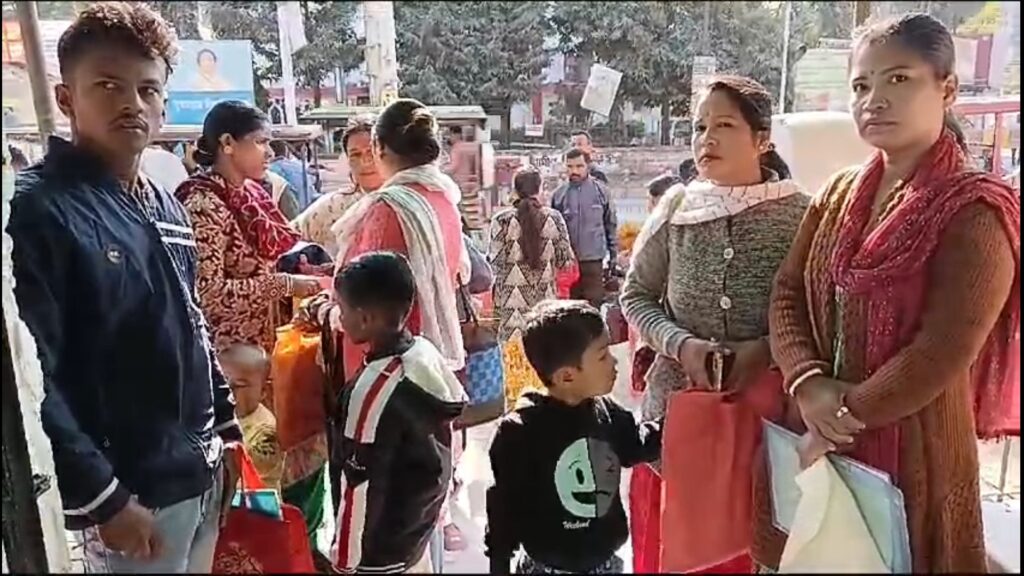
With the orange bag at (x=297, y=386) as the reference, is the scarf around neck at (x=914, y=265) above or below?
above

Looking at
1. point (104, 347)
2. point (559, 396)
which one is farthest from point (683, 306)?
point (104, 347)

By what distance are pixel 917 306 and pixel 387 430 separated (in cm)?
66

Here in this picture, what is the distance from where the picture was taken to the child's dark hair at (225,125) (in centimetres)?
142

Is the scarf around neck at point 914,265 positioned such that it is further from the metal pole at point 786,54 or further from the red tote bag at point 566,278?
the red tote bag at point 566,278

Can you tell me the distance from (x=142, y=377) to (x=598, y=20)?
31.6 inches

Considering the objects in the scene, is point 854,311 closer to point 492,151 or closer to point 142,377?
point 492,151

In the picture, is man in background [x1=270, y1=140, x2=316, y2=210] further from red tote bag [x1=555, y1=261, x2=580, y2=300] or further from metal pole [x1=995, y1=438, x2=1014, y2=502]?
metal pole [x1=995, y1=438, x2=1014, y2=502]

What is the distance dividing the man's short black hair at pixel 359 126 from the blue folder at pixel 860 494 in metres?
0.73

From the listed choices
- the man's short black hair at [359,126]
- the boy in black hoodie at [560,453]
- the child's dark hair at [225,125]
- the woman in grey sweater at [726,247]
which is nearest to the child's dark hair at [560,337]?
the boy in black hoodie at [560,453]

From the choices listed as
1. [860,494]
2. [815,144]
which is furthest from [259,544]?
[815,144]

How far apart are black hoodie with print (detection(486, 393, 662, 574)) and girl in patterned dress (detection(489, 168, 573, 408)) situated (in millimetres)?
270

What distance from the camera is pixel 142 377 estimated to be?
41.1 inches

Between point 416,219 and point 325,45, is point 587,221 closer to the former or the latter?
point 416,219

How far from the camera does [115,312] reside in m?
1.01
